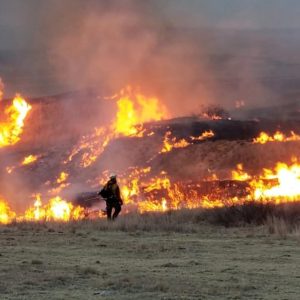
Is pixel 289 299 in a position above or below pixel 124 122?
below

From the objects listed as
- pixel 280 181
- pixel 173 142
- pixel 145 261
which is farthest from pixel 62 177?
pixel 145 261

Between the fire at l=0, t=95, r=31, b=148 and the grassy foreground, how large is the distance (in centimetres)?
4159

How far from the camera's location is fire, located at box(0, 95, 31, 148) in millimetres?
61219

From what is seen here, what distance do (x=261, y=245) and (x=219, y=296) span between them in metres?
7.03

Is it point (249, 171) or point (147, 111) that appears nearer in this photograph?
point (249, 171)

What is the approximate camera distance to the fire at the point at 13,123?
6122cm

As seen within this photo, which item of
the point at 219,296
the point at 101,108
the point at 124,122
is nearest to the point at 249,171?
the point at 124,122

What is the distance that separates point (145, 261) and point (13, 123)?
52.2 m

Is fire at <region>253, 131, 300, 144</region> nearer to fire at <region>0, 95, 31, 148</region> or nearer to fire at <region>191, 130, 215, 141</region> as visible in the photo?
fire at <region>191, 130, 215, 141</region>

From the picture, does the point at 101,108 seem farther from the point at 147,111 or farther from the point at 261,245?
the point at 261,245

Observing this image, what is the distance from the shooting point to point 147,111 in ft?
214

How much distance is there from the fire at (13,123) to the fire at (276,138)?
21.4m

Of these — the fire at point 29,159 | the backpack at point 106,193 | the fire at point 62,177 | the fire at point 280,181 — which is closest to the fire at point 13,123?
the fire at point 29,159

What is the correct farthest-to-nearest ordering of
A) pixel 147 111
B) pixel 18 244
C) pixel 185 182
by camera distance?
pixel 147 111 < pixel 185 182 < pixel 18 244
